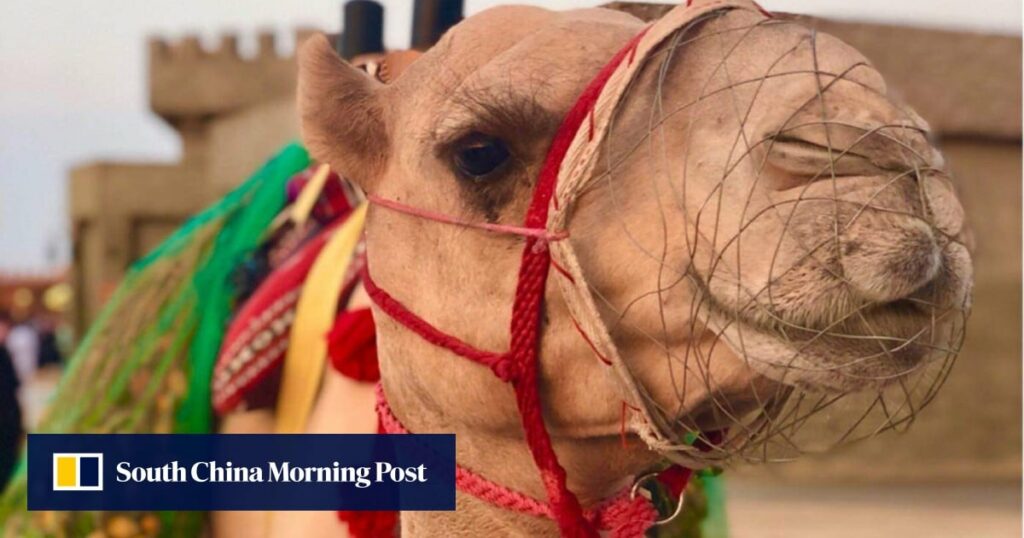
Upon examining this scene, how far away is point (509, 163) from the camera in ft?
5.12

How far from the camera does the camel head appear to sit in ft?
4.11

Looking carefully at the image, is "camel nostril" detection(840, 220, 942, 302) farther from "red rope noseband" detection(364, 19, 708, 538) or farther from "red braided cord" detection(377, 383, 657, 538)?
"red braided cord" detection(377, 383, 657, 538)

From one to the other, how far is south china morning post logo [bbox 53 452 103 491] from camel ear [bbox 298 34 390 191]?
113 cm

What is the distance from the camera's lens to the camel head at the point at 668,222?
4.11ft

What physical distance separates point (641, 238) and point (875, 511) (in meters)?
7.14

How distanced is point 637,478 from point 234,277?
1.48 metres

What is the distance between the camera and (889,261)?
1.20 meters

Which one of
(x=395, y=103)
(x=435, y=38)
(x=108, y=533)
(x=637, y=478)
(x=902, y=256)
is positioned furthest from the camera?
(x=108, y=533)

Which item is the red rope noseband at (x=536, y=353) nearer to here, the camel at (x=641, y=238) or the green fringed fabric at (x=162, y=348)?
the camel at (x=641, y=238)

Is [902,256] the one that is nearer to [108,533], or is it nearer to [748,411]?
[748,411]

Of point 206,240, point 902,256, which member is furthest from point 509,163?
point 206,240

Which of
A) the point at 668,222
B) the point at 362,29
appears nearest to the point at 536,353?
the point at 668,222

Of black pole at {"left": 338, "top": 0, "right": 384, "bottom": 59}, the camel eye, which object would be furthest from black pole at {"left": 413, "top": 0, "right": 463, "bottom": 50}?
the camel eye

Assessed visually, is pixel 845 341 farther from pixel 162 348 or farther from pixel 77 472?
pixel 162 348
